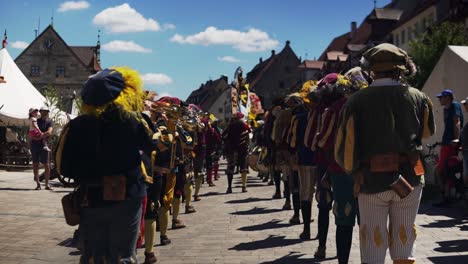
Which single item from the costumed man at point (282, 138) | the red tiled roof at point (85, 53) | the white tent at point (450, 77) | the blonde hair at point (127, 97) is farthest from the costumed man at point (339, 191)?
the red tiled roof at point (85, 53)

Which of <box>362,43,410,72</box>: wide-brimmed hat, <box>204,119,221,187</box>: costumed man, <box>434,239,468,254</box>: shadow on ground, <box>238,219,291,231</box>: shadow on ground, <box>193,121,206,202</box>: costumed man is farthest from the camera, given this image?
<box>204,119,221,187</box>: costumed man

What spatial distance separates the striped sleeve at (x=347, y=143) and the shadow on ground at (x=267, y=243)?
2712mm

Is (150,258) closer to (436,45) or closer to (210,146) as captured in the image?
(210,146)

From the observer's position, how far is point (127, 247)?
11.4 ft

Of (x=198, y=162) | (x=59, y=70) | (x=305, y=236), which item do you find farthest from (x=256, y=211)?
(x=59, y=70)

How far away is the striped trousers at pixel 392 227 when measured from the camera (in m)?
3.56

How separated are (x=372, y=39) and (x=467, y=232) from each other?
42.4 metres

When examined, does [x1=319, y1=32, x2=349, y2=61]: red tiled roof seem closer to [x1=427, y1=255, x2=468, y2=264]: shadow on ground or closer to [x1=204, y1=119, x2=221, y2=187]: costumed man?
[x1=204, y1=119, x2=221, y2=187]: costumed man

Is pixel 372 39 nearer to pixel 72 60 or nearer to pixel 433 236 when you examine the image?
pixel 72 60

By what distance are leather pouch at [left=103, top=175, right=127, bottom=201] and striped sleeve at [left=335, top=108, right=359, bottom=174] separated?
1579mm

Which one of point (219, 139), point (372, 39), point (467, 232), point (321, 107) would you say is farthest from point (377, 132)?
point (372, 39)

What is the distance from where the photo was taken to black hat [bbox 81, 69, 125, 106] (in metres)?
3.58

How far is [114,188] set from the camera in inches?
137

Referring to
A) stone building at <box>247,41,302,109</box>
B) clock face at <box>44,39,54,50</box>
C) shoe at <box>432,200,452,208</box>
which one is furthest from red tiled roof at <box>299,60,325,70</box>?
shoe at <box>432,200,452,208</box>
